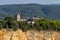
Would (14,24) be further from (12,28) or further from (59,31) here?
(59,31)

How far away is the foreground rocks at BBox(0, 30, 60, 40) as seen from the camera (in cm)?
2723

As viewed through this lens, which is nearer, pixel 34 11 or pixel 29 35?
pixel 29 35

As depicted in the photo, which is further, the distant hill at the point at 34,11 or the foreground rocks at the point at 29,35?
the distant hill at the point at 34,11

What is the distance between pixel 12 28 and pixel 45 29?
12.5 ft

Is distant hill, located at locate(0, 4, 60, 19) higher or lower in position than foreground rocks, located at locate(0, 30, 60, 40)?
lower

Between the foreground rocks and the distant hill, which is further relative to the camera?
the distant hill

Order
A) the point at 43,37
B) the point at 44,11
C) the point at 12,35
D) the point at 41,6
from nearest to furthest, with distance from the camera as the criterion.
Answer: the point at 12,35 → the point at 43,37 → the point at 44,11 → the point at 41,6

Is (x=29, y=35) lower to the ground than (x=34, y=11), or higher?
higher

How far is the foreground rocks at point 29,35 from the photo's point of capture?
89.4 feet

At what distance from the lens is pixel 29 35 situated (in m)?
28.8

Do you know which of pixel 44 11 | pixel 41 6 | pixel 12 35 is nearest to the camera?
pixel 12 35

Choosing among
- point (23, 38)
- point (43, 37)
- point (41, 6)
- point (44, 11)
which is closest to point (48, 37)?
point (43, 37)

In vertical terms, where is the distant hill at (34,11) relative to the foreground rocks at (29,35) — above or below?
below

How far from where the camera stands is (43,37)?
29.4 metres
